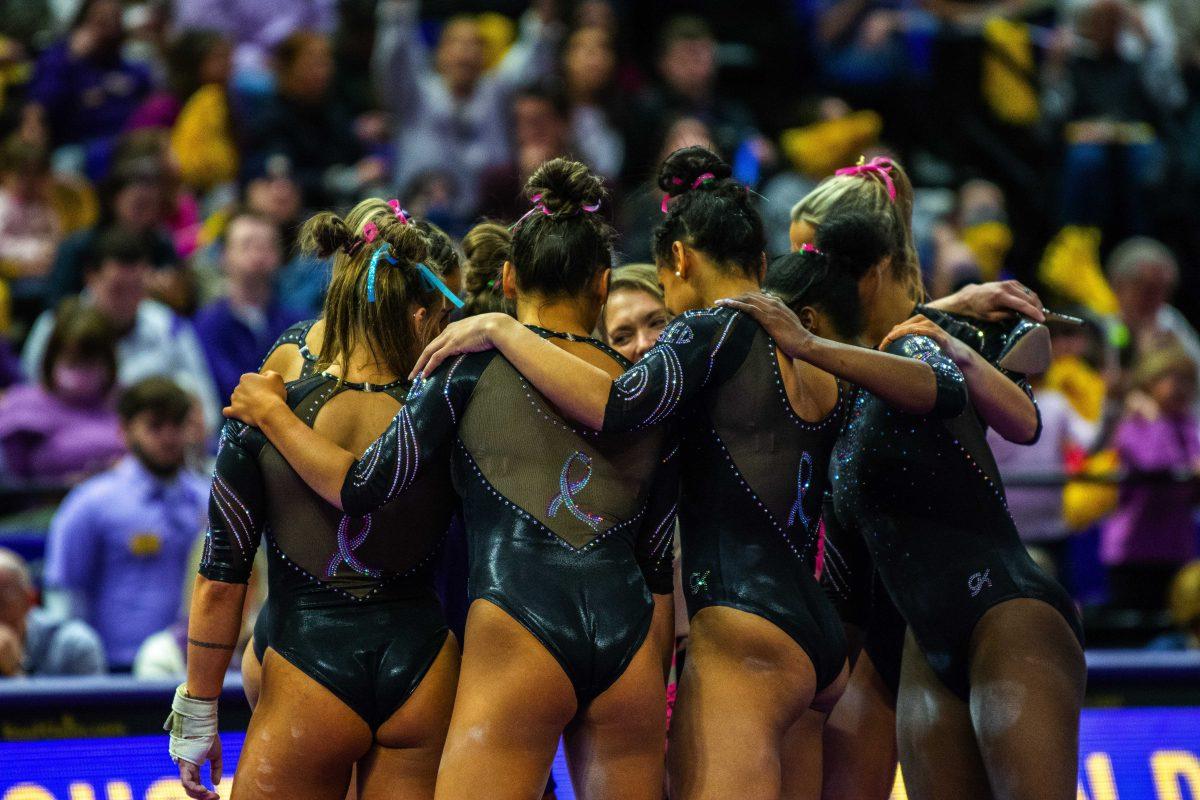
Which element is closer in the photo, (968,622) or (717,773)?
(717,773)

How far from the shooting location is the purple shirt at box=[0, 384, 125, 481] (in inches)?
271

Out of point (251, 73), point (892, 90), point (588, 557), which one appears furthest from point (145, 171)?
point (588, 557)

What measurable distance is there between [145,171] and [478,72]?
2.11m

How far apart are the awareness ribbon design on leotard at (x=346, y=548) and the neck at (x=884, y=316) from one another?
4.34 feet

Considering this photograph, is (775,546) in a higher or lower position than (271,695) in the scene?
higher

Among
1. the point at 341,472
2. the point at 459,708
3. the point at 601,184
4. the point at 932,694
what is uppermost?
the point at 601,184

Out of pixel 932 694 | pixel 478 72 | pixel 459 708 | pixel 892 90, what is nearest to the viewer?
pixel 459 708

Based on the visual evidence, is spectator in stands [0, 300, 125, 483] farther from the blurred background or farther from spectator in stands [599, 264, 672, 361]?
spectator in stands [599, 264, 672, 361]

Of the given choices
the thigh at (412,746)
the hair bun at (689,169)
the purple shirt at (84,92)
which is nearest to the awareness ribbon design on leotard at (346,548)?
the thigh at (412,746)

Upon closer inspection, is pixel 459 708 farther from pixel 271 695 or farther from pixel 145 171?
pixel 145 171

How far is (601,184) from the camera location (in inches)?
136

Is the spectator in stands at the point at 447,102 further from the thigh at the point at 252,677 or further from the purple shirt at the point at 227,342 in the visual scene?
the thigh at the point at 252,677

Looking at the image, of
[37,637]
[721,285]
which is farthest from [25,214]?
[721,285]

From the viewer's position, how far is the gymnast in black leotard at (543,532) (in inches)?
124
